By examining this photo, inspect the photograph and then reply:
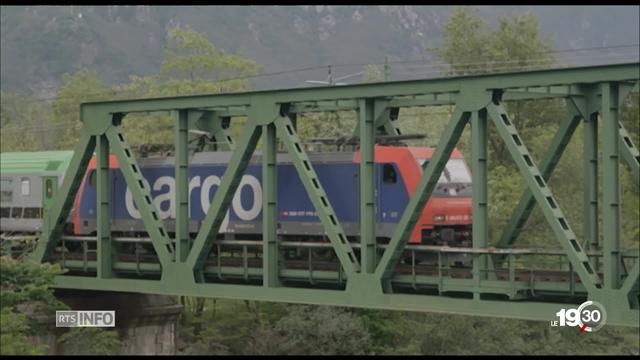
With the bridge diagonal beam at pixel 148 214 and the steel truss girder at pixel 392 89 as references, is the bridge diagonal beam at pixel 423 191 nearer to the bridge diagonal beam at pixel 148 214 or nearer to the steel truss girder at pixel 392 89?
the steel truss girder at pixel 392 89

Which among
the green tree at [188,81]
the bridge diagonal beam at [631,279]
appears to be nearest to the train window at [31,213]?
the green tree at [188,81]

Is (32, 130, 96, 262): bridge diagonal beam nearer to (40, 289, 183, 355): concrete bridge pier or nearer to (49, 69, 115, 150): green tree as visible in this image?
(40, 289, 183, 355): concrete bridge pier

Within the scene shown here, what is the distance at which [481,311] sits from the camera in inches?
1131

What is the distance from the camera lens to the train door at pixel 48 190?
43625 millimetres

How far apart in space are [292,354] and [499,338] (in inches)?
383

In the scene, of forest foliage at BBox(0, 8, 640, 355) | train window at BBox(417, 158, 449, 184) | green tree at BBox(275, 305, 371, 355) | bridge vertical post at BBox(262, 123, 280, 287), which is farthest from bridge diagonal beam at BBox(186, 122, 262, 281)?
green tree at BBox(275, 305, 371, 355)

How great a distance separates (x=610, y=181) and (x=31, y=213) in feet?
78.5

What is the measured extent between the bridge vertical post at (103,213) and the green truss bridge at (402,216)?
0.14 feet

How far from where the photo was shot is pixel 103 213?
37438mm

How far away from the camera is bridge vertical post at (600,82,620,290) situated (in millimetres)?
26891

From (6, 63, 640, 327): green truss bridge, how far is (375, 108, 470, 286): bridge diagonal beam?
33mm

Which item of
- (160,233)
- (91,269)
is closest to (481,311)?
(160,233)

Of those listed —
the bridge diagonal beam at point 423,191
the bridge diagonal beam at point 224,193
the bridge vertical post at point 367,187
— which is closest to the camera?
the bridge diagonal beam at point 423,191

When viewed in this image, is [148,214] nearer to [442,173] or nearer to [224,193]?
[224,193]
